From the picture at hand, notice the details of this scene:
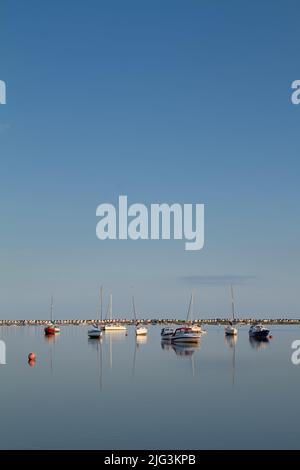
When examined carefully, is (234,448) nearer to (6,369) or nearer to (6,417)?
(6,417)

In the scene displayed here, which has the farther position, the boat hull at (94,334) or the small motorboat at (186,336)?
the boat hull at (94,334)

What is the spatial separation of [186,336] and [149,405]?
224 ft

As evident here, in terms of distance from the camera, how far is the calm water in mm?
35156

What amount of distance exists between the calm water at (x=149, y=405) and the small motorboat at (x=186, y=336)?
1398 inches

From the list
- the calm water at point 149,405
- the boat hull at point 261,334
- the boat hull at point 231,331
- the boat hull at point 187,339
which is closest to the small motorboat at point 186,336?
the boat hull at point 187,339

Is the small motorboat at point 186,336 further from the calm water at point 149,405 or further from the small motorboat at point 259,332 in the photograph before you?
the calm water at point 149,405

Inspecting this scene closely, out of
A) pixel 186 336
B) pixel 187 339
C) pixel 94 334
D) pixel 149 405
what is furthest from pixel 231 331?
pixel 149 405

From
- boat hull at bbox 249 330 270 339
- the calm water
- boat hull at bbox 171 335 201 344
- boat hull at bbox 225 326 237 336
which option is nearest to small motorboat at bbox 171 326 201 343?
boat hull at bbox 171 335 201 344

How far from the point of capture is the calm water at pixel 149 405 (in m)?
35.2

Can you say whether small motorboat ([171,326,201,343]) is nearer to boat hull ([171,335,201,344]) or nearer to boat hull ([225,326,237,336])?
boat hull ([171,335,201,344])

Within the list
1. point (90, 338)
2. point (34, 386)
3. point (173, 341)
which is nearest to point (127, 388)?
point (34, 386)

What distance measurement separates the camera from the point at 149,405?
45.5m
